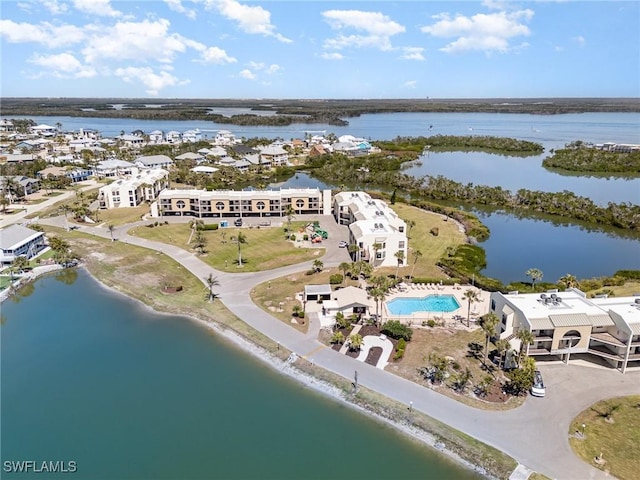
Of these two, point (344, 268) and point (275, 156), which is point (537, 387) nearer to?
point (344, 268)

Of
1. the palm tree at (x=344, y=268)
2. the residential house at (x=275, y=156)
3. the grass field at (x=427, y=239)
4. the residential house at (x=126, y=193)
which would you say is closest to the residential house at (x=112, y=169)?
the residential house at (x=126, y=193)

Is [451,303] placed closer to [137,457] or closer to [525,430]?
[525,430]

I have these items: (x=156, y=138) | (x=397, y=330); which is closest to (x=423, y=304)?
(x=397, y=330)

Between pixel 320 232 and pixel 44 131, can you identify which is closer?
pixel 320 232

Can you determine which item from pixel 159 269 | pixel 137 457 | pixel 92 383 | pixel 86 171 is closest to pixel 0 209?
pixel 86 171

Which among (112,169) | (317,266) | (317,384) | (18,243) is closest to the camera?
(317,384)
